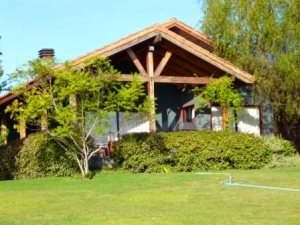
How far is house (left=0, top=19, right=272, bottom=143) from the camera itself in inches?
755

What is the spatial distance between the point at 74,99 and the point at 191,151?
4.23m

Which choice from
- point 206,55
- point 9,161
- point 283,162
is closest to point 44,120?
point 9,161

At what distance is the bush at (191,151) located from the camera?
17031 mm

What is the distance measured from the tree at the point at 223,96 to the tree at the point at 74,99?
4.54 meters

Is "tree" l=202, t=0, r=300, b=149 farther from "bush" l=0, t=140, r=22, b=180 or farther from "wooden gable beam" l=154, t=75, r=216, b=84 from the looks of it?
"bush" l=0, t=140, r=22, b=180

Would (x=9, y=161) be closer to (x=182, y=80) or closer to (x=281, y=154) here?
(x=182, y=80)

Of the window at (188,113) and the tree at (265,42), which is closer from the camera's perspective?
the tree at (265,42)

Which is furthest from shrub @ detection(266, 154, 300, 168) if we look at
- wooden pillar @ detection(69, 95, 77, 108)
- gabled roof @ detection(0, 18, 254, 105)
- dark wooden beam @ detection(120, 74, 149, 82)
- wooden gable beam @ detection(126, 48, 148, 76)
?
wooden pillar @ detection(69, 95, 77, 108)

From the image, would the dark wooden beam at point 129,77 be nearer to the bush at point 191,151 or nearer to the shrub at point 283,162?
the bush at point 191,151

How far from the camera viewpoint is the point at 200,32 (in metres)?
22.9

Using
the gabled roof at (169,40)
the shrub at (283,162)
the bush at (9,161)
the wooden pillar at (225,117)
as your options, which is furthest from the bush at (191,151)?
the bush at (9,161)

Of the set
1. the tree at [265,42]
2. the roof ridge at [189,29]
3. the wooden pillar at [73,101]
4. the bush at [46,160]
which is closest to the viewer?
the wooden pillar at [73,101]

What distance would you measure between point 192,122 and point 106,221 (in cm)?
1437

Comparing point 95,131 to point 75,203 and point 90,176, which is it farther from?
point 75,203
